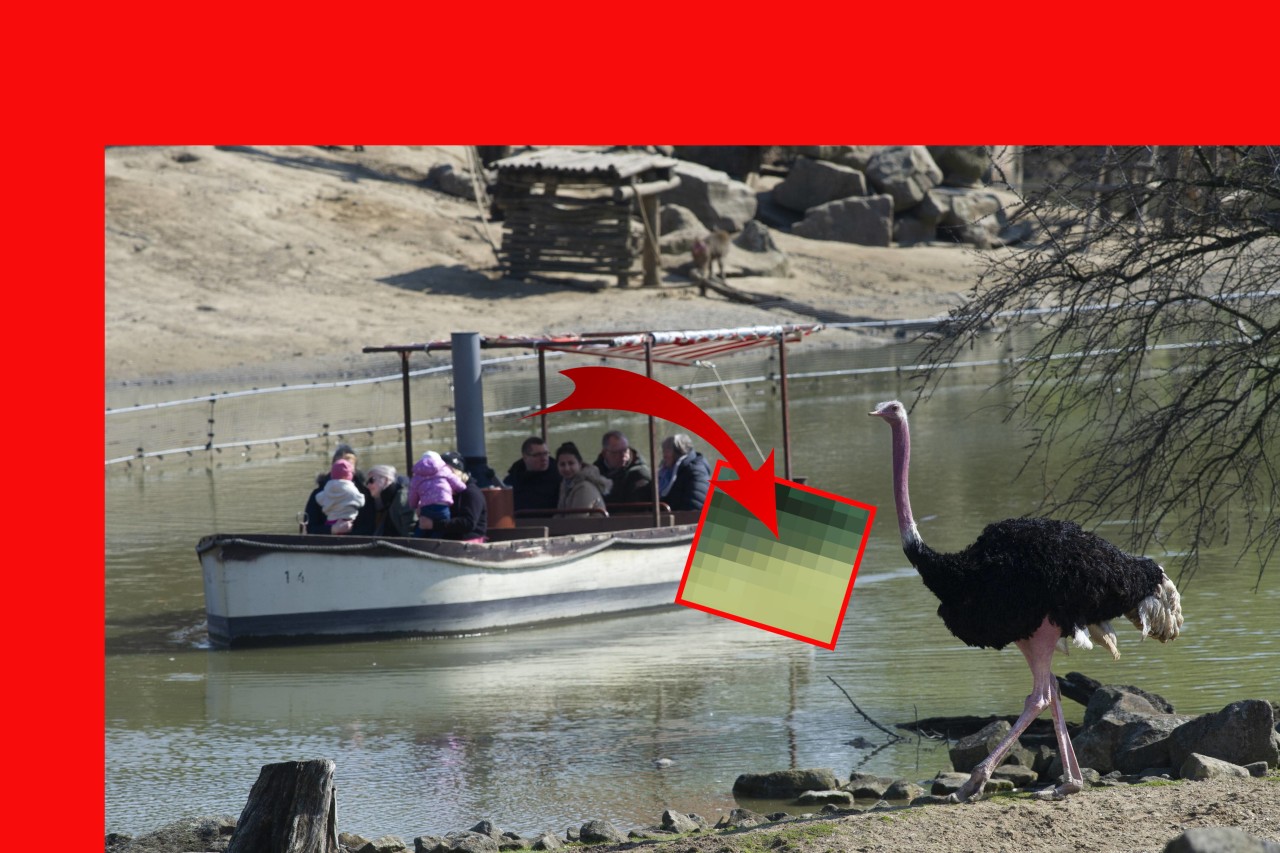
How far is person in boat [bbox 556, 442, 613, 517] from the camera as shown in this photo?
658 inches

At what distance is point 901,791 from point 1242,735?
6.20ft

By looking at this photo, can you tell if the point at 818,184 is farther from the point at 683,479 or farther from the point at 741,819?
the point at 741,819

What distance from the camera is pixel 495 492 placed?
16109 millimetres

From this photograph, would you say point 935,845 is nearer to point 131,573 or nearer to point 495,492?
point 495,492

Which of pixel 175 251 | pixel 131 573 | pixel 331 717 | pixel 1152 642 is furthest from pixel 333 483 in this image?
pixel 175 251

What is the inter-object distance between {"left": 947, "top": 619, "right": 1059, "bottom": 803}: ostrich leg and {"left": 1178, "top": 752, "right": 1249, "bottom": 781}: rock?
0.71 metres

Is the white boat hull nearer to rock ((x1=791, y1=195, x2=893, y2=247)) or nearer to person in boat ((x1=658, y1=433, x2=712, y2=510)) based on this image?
person in boat ((x1=658, y1=433, x2=712, y2=510))

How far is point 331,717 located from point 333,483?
10.6 feet

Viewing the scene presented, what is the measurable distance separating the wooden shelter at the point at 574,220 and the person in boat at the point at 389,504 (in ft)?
72.9

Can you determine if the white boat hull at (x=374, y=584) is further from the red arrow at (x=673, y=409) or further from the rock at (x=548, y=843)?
the red arrow at (x=673, y=409)

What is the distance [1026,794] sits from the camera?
8.40m

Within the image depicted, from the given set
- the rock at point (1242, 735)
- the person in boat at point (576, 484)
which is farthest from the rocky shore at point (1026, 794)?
the person in boat at point (576, 484)

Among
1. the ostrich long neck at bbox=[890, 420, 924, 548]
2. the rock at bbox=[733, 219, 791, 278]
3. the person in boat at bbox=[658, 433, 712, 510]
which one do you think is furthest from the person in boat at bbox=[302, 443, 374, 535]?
the rock at bbox=[733, 219, 791, 278]

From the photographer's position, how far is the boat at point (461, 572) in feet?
49.0
